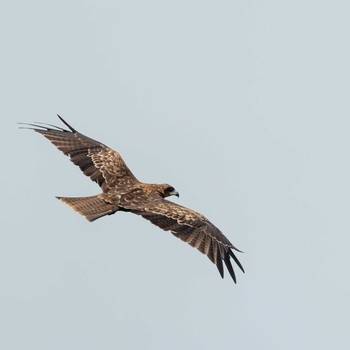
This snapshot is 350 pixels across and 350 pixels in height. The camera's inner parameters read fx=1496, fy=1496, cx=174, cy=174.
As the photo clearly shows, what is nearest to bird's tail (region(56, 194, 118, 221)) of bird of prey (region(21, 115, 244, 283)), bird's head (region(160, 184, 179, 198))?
bird of prey (region(21, 115, 244, 283))

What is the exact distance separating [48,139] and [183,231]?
20.2 feet

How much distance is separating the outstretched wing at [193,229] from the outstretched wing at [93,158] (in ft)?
6.48

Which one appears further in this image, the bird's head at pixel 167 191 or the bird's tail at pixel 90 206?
the bird's head at pixel 167 191

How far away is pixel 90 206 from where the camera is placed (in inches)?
1478

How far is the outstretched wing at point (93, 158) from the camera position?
3950cm

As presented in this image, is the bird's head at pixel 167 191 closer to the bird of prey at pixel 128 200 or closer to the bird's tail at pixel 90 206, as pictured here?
the bird of prey at pixel 128 200

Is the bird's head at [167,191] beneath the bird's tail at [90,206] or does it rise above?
above

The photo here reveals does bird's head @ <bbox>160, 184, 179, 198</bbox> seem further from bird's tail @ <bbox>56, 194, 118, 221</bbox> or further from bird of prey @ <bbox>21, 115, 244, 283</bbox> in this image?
bird's tail @ <bbox>56, 194, 118, 221</bbox>

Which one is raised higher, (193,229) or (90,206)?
(193,229)

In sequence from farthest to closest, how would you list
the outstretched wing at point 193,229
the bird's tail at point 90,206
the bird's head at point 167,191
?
the bird's head at point 167,191 < the bird's tail at point 90,206 < the outstretched wing at point 193,229

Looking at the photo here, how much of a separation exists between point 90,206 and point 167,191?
8.82 feet

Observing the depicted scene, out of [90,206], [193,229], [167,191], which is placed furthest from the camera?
[167,191]

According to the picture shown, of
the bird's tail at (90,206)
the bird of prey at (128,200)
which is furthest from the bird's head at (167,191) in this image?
the bird's tail at (90,206)

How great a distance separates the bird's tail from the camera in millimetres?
37188
